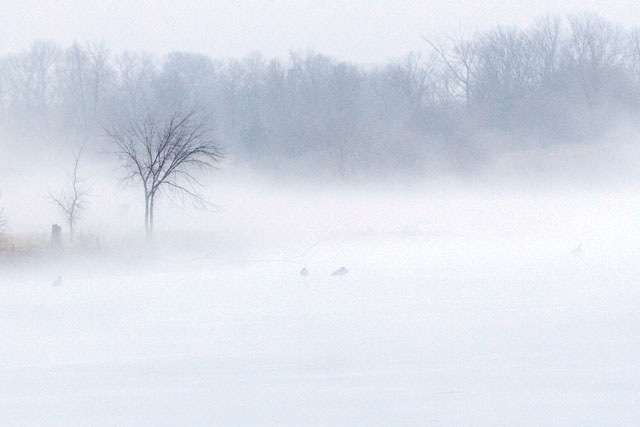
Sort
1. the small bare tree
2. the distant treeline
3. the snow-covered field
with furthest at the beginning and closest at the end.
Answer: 1. the distant treeline
2. the small bare tree
3. the snow-covered field

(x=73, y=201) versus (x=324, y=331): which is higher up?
(x=73, y=201)

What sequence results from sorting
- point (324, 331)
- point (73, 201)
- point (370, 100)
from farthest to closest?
point (370, 100)
point (73, 201)
point (324, 331)

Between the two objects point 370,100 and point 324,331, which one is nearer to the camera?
point 324,331

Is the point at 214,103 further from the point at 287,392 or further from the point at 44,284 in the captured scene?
the point at 287,392

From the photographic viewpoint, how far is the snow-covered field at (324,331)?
828 centimetres

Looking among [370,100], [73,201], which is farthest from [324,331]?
[370,100]

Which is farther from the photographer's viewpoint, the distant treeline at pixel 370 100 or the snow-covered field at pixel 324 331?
the distant treeline at pixel 370 100

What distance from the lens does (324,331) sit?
1234cm

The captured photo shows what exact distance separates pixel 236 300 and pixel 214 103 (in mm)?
43289

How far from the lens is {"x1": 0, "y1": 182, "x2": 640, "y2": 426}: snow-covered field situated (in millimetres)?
8281

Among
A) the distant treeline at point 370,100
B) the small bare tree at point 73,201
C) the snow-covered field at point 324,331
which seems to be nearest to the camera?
the snow-covered field at point 324,331

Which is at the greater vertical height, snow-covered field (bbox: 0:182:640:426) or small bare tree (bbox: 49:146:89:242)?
small bare tree (bbox: 49:146:89:242)

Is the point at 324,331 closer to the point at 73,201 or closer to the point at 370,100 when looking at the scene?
the point at 73,201

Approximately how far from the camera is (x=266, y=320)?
13.5 m
